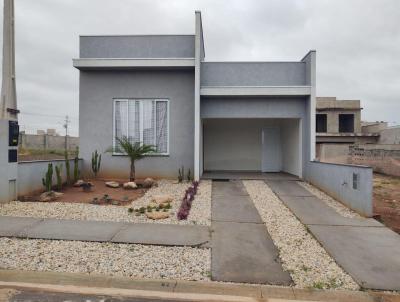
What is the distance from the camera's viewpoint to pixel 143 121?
36.8 ft

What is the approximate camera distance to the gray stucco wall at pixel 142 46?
11.2m

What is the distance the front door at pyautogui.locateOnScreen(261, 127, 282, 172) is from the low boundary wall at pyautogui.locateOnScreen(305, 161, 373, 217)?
4.67 m

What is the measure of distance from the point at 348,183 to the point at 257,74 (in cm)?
561

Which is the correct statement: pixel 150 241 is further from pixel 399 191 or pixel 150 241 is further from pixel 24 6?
pixel 24 6

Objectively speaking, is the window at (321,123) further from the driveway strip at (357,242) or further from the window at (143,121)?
the driveway strip at (357,242)

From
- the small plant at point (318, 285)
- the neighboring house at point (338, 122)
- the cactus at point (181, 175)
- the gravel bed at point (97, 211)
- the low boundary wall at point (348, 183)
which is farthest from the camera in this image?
the neighboring house at point (338, 122)

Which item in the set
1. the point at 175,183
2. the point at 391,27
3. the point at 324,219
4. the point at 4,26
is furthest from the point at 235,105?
the point at 4,26

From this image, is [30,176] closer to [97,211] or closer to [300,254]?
[97,211]

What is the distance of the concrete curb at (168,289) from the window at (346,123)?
109 ft

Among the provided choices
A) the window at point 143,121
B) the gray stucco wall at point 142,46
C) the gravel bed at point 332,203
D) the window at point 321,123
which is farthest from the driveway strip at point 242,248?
the window at point 321,123

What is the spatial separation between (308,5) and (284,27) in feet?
8.29

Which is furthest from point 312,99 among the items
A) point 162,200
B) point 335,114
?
point 335,114

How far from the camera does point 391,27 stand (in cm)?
1177

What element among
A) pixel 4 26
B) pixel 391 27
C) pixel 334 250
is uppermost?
pixel 391 27
